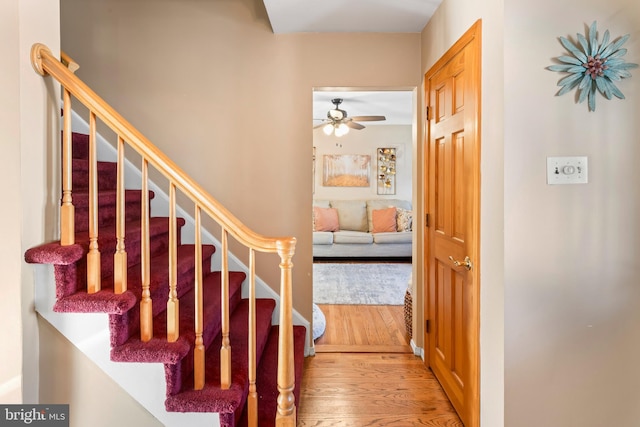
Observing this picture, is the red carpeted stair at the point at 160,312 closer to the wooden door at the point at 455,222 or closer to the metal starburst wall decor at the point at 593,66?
the wooden door at the point at 455,222

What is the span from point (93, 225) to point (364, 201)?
5.78 metres

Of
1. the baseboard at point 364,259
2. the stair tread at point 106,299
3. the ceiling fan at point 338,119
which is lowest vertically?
the baseboard at point 364,259

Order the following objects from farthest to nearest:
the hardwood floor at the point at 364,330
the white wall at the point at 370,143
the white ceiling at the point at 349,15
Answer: the white wall at the point at 370,143
the hardwood floor at the point at 364,330
the white ceiling at the point at 349,15

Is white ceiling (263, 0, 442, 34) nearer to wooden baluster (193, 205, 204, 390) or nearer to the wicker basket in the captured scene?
wooden baluster (193, 205, 204, 390)

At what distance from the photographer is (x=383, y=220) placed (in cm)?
668

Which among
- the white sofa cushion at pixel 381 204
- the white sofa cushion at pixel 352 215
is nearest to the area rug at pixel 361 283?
the white sofa cushion at pixel 352 215

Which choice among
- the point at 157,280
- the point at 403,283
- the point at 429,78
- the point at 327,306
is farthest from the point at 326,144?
the point at 157,280

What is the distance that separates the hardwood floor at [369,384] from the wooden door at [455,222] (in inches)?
5.4

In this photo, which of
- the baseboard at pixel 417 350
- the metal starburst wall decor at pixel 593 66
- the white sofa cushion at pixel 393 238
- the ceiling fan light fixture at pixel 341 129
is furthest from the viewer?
the white sofa cushion at pixel 393 238

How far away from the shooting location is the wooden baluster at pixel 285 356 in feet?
5.27

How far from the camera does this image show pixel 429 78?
2613mm

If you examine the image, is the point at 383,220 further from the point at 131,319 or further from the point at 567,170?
the point at 131,319

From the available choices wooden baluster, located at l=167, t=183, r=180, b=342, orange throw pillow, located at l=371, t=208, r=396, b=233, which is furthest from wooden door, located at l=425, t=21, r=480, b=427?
orange throw pillow, located at l=371, t=208, r=396, b=233

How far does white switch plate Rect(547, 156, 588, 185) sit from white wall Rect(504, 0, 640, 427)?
0.03 m
